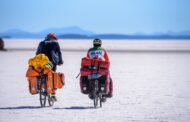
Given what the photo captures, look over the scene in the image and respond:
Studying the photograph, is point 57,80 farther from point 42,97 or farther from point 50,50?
point 50,50

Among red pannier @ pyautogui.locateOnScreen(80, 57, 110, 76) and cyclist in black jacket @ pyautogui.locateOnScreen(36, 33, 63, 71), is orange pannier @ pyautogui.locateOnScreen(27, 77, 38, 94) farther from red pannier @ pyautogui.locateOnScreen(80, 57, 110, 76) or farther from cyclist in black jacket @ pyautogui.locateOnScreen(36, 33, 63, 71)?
red pannier @ pyautogui.locateOnScreen(80, 57, 110, 76)

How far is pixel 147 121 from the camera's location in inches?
426

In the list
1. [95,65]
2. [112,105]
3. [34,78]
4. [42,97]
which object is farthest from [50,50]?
[112,105]

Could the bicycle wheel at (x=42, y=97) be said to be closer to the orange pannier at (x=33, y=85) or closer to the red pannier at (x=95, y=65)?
the orange pannier at (x=33, y=85)

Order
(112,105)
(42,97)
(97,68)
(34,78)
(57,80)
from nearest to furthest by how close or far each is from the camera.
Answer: (97,68)
(34,78)
(57,80)
(42,97)
(112,105)

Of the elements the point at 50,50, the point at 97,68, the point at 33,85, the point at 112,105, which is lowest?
the point at 112,105

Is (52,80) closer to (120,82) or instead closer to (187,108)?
(187,108)

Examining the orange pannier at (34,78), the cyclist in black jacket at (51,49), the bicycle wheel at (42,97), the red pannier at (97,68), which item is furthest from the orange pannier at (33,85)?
the red pannier at (97,68)

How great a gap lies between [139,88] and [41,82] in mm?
6372

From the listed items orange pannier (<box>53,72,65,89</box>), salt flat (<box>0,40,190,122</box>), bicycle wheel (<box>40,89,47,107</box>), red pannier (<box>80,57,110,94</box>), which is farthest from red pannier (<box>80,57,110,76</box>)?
bicycle wheel (<box>40,89,47,107</box>)

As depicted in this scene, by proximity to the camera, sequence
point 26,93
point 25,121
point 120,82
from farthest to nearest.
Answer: point 120,82, point 26,93, point 25,121

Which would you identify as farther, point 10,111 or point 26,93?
point 26,93

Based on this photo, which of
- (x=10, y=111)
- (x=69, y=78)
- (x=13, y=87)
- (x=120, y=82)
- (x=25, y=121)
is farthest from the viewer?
(x=69, y=78)

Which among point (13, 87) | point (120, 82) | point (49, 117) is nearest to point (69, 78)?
point (120, 82)
